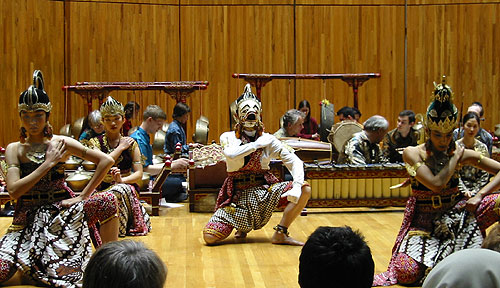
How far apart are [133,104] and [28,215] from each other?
4791mm

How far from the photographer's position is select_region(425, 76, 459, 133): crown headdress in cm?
407

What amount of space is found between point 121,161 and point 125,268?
380 centimetres

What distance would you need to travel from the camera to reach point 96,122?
743 cm

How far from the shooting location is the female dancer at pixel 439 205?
4.00m

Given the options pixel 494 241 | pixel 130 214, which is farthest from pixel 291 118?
pixel 494 241

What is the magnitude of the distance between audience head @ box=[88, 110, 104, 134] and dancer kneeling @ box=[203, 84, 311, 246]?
7.79 ft

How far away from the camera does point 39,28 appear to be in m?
10.2

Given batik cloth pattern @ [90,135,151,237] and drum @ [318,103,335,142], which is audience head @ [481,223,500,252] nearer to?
batik cloth pattern @ [90,135,151,237]

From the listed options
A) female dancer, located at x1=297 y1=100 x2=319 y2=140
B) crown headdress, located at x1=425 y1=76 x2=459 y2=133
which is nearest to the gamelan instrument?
female dancer, located at x1=297 y1=100 x2=319 y2=140

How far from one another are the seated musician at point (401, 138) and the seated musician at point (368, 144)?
0.60ft

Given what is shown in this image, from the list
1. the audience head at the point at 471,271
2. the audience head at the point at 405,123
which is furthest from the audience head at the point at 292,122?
the audience head at the point at 471,271

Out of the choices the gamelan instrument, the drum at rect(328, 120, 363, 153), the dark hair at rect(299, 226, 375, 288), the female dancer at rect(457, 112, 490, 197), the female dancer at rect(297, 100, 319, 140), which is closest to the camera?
the dark hair at rect(299, 226, 375, 288)

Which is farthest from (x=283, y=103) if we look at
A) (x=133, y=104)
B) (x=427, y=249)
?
(x=427, y=249)

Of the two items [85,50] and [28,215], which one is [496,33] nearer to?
[85,50]
